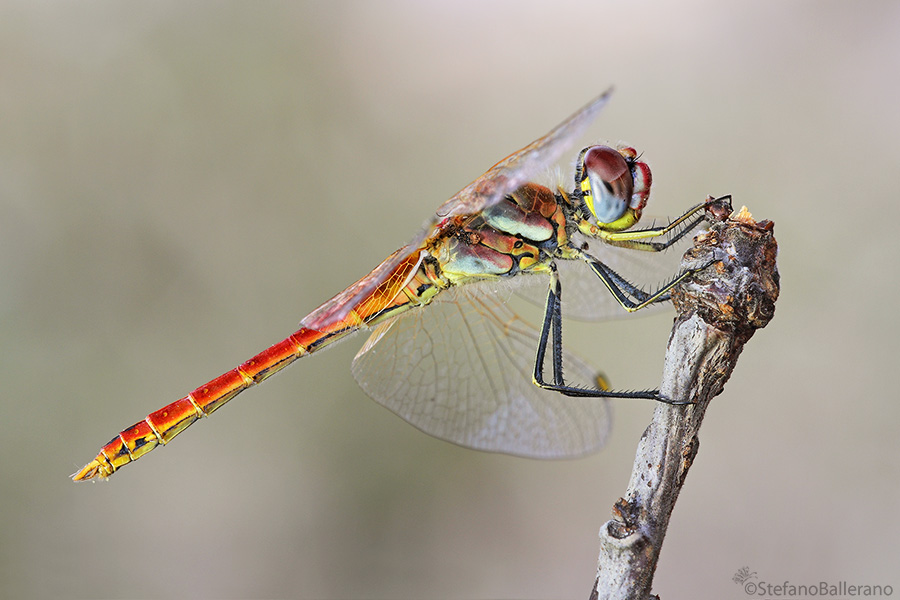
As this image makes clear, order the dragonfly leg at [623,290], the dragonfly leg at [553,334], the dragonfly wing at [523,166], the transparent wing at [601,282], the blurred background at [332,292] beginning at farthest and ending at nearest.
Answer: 1. the blurred background at [332,292]
2. the transparent wing at [601,282]
3. the dragonfly leg at [553,334]
4. the dragonfly leg at [623,290]
5. the dragonfly wing at [523,166]

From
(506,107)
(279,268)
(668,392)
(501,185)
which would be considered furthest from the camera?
(506,107)

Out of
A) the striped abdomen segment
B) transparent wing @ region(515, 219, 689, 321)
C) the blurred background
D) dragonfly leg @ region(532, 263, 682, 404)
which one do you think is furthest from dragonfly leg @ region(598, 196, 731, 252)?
the blurred background

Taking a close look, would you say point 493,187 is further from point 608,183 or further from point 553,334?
point 553,334

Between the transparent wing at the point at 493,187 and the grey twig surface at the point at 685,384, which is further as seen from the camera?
the transparent wing at the point at 493,187

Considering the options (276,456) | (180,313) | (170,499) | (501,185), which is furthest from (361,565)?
(501,185)

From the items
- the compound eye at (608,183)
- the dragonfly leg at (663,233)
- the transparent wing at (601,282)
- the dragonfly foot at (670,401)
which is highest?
the transparent wing at (601,282)

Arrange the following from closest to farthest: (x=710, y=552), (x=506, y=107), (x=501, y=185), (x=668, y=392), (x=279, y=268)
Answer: (x=668, y=392) → (x=501, y=185) → (x=710, y=552) → (x=279, y=268) → (x=506, y=107)

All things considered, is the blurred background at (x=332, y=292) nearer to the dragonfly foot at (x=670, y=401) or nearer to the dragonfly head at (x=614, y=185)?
the dragonfly head at (x=614, y=185)

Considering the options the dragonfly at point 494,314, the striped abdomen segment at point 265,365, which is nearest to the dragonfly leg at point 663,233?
the dragonfly at point 494,314

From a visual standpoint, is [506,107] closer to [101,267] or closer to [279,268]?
[279,268]

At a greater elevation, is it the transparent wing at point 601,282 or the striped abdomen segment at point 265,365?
the transparent wing at point 601,282
